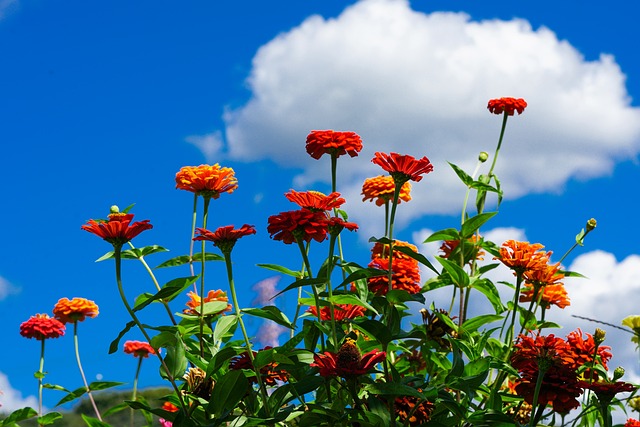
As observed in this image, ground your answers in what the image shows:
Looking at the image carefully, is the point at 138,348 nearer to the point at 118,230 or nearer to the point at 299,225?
the point at 118,230

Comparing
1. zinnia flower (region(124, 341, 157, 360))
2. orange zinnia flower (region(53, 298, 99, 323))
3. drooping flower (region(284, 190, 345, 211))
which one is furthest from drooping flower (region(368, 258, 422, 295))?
orange zinnia flower (region(53, 298, 99, 323))

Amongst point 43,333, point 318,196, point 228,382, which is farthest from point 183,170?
point 43,333

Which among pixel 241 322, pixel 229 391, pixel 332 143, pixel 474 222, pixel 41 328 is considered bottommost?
pixel 229 391

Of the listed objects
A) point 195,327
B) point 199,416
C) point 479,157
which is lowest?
point 199,416

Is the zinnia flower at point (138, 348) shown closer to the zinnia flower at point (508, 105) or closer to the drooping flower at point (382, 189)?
the drooping flower at point (382, 189)

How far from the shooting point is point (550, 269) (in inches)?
134

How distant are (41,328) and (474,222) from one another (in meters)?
3.12

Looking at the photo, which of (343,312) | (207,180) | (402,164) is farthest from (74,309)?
(402,164)

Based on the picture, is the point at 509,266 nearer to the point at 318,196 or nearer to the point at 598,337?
the point at 598,337

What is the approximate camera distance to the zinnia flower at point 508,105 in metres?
4.29

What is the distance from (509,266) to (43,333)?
321 cm

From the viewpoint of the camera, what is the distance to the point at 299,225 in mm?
2547

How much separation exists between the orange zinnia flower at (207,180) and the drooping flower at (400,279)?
74 cm

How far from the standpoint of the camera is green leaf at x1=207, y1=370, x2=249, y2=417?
250cm
